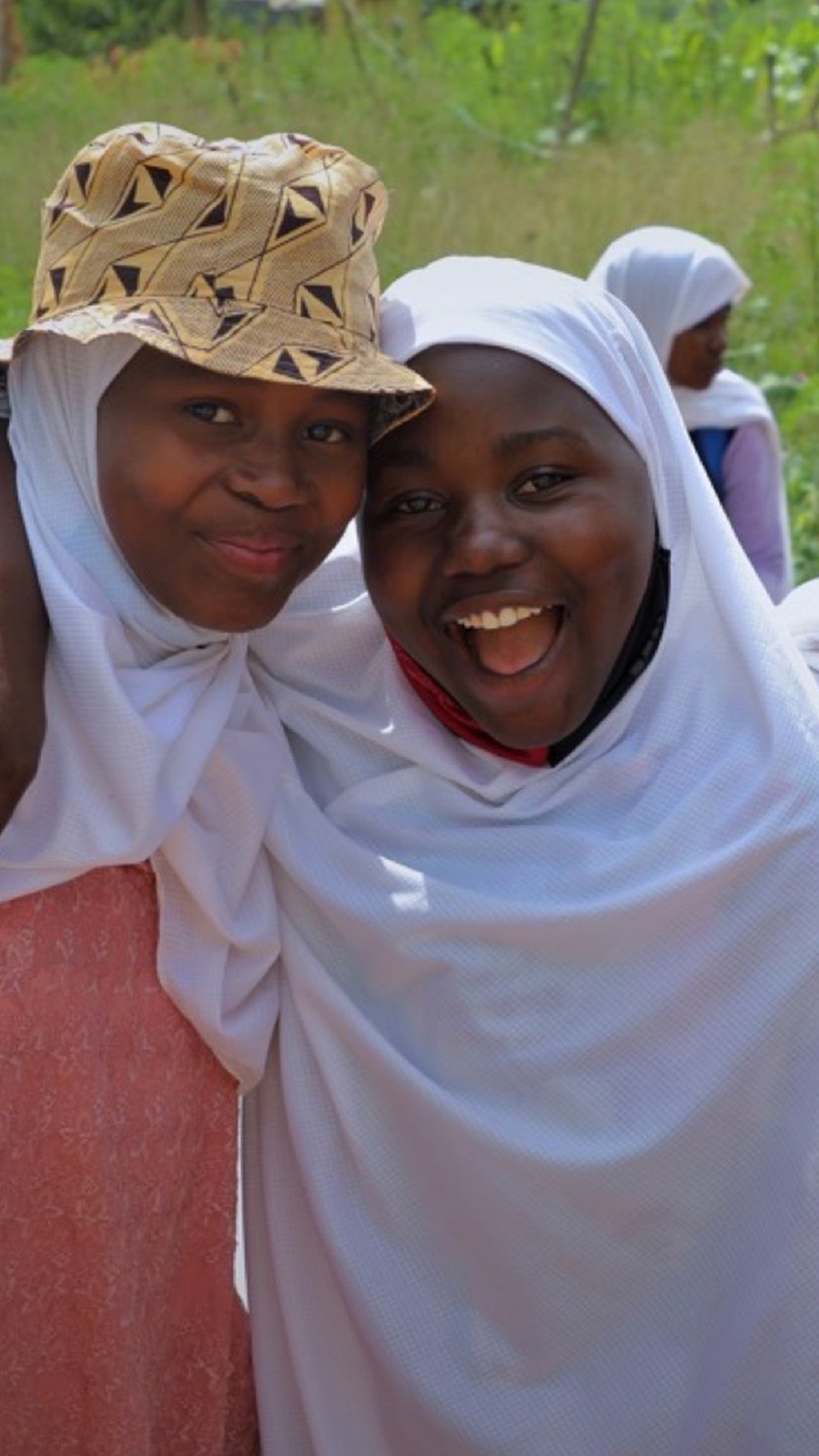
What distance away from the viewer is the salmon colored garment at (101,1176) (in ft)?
8.41

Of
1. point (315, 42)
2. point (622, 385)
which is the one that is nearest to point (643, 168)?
point (315, 42)

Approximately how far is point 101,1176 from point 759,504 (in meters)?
4.70

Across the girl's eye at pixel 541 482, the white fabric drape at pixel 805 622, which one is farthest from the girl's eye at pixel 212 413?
the white fabric drape at pixel 805 622

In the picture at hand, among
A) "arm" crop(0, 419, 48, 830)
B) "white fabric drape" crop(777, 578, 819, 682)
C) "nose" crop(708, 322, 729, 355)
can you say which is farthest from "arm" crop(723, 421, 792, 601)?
"arm" crop(0, 419, 48, 830)

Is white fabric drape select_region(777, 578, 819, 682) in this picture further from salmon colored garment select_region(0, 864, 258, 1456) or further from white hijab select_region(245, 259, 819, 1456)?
salmon colored garment select_region(0, 864, 258, 1456)

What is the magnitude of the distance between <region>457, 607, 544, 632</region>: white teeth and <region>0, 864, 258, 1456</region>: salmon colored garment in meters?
0.49

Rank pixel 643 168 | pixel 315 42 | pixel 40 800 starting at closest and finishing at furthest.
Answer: pixel 40 800, pixel 643 168, pixel 315 42

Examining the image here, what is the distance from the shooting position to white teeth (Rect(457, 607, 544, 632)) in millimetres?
2701

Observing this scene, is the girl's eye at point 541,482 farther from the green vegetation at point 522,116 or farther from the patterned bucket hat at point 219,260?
the green vegetation at point 522,116

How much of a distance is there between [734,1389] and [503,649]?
971 mm

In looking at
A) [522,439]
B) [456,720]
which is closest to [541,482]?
[522,439]

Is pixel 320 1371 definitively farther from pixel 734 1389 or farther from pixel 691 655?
pixel 691 655

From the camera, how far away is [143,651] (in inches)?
104

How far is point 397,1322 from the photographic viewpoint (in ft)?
9.13
